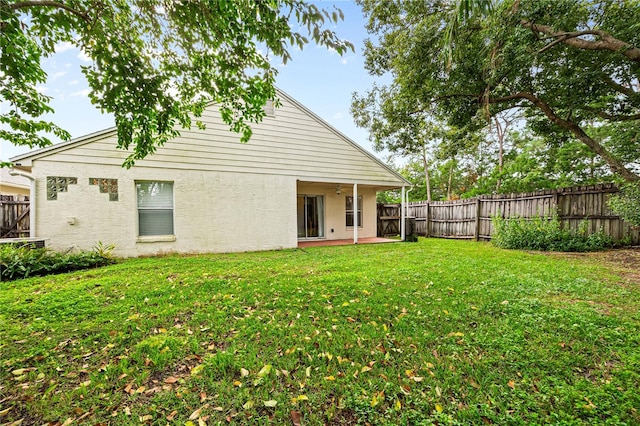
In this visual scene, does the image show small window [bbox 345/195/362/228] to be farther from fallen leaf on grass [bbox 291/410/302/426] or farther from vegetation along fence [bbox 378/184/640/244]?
fallen leaf on grass [bbox 291/410/302/426]

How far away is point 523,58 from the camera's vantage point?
6.07m

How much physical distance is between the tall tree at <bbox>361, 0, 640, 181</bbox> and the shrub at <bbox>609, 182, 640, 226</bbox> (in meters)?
1.11

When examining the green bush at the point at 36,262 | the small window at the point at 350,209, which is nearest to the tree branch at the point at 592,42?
the small window at the point at 350,209

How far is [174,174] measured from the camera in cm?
744

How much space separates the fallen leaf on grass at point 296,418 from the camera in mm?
1583

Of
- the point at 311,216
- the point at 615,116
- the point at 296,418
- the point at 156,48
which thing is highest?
the point at 615,116

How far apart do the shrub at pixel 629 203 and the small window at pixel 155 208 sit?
12213mm

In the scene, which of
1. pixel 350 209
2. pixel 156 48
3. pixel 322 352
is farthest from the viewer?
pixel 350 209

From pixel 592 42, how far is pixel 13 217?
17.1m

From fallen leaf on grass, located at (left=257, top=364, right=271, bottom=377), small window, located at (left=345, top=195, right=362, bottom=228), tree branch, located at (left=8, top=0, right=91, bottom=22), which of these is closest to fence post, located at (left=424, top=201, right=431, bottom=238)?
small window, located at (left=345, top=195, right=362, bottom=228)

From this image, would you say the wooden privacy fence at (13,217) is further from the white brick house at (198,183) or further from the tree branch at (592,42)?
the tree branch at (592,42)

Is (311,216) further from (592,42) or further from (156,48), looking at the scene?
(592,42)

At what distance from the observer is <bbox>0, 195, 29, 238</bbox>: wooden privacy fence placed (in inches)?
311

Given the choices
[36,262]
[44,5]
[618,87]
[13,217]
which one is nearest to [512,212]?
[618,87]
